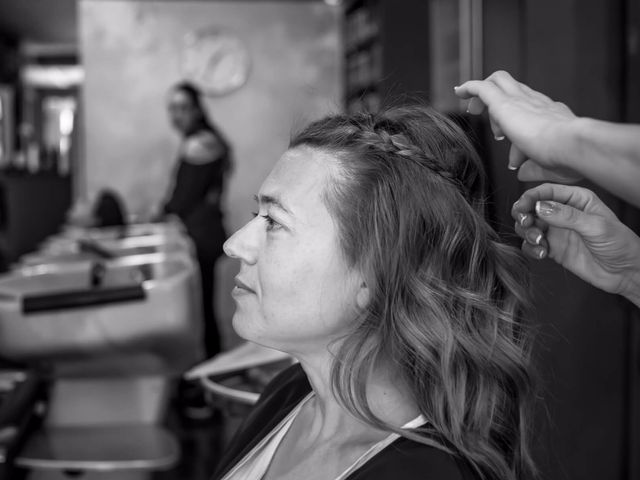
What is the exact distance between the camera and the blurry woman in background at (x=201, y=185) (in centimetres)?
436

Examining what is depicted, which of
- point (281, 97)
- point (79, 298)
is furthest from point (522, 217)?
point (281, 97)

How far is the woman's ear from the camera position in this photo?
104 centimetres

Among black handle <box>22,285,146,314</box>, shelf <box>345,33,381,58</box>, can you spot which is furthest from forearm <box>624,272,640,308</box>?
shelf <box>345,33,381,58</box>

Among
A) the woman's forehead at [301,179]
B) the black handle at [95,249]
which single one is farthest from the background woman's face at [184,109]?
the woman's forehead at [301,179]

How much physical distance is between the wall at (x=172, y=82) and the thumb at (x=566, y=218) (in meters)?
6.57

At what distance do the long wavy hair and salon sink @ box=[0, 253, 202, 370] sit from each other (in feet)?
3.42

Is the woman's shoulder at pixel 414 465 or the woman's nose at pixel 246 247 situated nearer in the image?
the woman's shoulder at pixel 414 465

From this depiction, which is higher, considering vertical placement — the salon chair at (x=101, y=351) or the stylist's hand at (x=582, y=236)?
the stylist's hand at (x=582, y=236)

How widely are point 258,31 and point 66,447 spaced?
6.18m

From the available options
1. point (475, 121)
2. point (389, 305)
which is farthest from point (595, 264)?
point (475, 121)

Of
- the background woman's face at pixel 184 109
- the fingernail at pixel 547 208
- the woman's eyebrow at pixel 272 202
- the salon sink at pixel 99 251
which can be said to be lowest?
the salon sink at pixel 99 251

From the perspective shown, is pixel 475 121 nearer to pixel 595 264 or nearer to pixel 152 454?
pixel 152 454

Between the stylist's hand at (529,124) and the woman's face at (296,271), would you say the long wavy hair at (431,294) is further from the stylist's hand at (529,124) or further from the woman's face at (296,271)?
the stylist's hand at (529,124)

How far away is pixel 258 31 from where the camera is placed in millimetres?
7852
